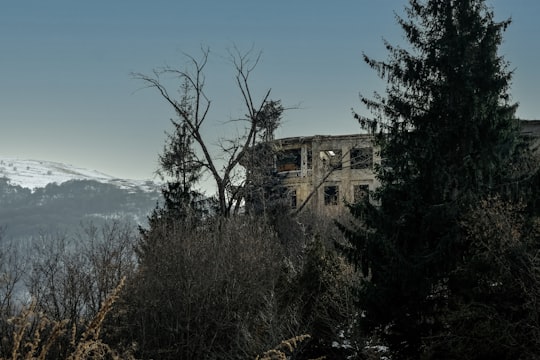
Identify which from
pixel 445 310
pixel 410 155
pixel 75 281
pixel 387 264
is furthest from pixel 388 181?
pixel 75 281

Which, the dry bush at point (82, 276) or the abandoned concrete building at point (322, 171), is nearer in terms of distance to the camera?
the dry bush at point (82, 276)

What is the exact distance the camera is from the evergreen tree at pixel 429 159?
20.3m

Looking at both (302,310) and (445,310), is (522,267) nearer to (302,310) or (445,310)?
(445,310)

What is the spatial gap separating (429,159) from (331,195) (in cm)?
3687

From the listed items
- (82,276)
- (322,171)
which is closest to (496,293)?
(82,276)

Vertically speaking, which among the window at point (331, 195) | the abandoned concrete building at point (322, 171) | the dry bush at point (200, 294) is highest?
the abandoned concrete building at point (322, 171)

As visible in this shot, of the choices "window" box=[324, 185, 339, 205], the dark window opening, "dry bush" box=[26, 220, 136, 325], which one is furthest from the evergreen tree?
the dark window opening

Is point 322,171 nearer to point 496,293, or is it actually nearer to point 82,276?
point 82,276

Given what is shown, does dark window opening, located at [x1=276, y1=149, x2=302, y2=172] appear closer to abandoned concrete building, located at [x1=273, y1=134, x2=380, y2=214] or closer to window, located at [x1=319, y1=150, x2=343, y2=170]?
abandoned concrete building, located at [x1=273, y1=134, x2=380, y2=214]

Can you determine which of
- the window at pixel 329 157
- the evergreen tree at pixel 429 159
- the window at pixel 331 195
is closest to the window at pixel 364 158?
the window at pixel 329 157

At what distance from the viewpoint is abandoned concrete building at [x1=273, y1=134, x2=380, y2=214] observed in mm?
58219

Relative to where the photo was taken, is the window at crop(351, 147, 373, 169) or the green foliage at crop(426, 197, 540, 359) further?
the window at crop(351, 147, 373, 169)

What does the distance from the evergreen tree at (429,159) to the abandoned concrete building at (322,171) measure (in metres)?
34.3

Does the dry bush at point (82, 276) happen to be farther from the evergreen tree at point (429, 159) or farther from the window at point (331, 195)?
the window at point (331, 195)
